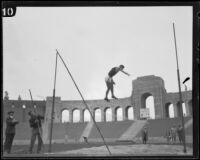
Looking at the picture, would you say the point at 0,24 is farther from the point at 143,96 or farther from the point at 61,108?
the point at 61,108

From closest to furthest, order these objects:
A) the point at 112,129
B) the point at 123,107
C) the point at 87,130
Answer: the point at 112,129
the point at 87,130
the point at 123,107

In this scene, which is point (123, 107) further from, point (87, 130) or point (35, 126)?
point (35, 126)

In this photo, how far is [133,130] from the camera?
37.7m

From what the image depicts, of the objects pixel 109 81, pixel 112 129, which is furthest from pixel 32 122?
pixel 112 129

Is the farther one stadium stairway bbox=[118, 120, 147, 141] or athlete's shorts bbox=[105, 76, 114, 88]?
stadium stairway bbox=[118, 120, 147, 141]

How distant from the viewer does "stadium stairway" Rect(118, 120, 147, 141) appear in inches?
1426

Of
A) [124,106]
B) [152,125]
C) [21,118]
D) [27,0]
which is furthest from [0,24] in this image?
[21,118]

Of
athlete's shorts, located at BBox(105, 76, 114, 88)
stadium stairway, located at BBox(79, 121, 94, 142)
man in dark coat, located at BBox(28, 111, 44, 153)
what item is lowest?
stadium stairway, located at BBox(79, 121, 94, 142)

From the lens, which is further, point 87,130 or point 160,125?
point 87,130

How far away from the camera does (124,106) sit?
4575 centimetres

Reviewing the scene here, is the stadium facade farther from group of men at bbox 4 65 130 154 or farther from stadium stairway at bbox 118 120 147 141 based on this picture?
group of men at bbox 4 65 130 154

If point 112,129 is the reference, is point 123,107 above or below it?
above

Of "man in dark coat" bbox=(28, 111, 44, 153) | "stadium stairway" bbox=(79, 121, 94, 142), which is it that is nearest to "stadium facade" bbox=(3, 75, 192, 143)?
"stadium stairway" bbox=(79, 121, 94, 142)

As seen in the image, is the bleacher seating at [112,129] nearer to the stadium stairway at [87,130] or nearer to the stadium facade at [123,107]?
the stadium facade at [123,107]
